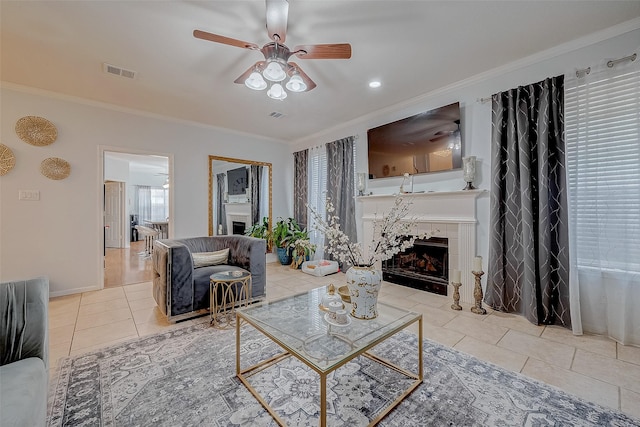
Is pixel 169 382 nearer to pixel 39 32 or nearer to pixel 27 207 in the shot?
pixel 39 32

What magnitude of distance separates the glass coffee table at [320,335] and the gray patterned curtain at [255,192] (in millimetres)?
3521

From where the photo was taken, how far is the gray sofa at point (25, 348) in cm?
100

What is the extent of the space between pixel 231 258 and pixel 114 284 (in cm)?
206

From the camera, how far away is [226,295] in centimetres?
284

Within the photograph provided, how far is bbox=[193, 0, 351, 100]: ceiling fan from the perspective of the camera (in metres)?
1.76

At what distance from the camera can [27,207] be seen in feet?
10.7

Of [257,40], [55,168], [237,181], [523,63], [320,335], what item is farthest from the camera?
[237,181]

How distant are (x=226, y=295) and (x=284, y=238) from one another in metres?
2.38

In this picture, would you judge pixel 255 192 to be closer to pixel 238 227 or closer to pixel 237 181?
pixel 237 181

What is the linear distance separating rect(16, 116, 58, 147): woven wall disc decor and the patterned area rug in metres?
2.92

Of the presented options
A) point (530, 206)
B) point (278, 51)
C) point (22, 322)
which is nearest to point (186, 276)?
point (22, 322)

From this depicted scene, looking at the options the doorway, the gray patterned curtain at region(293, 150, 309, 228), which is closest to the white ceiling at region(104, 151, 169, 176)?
the doorway

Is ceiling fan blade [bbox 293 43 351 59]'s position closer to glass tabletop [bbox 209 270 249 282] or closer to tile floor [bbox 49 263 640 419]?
glass tabletop [bbox 209 270 249 282]

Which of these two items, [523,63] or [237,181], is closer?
[523,63]
